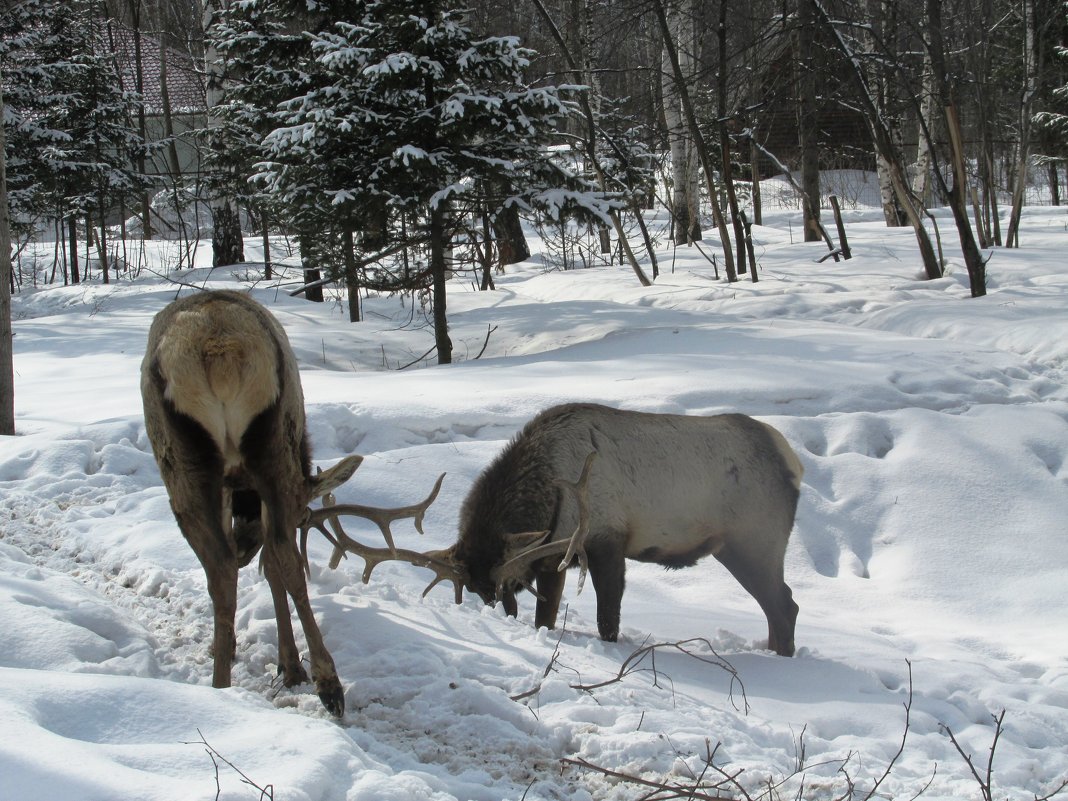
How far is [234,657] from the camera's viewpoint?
12.4ft

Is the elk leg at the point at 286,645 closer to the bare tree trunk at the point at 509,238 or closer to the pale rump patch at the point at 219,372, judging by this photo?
the pale rump patch at the point at 219,372

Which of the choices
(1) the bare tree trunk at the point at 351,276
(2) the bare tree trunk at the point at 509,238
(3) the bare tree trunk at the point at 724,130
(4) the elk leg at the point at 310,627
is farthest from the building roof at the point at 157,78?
(4) the elk leg at the point at 310,627

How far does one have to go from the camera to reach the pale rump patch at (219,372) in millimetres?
3301

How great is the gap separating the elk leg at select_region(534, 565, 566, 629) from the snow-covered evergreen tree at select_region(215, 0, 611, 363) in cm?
547

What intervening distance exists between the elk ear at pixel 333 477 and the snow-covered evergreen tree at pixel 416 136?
5992 mm

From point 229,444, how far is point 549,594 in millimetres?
2359

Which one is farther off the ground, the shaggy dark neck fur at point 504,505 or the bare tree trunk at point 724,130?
the bare tree trunk at point 724,130

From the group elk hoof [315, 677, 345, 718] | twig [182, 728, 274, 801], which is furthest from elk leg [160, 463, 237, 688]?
twig [182, 728, 274, 801]

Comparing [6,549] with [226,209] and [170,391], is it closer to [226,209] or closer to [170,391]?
[170,391]

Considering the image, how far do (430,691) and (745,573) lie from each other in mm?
2610

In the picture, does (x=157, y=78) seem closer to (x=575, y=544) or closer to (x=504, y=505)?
(x=504, y=505)

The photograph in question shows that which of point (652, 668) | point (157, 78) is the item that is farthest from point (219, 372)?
point (157, 78)

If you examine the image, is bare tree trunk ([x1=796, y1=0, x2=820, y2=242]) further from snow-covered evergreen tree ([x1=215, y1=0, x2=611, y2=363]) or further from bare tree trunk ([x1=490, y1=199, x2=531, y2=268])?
bare tree trunk ([x1=490, y1=199, x2=531, y2=268])

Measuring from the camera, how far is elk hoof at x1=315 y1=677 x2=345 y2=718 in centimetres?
335
